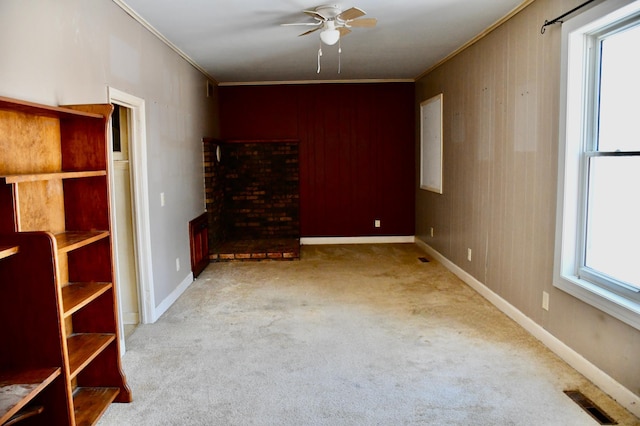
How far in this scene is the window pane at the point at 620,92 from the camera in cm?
256

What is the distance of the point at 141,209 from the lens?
384cm

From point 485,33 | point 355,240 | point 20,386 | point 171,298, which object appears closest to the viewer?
point 20,386

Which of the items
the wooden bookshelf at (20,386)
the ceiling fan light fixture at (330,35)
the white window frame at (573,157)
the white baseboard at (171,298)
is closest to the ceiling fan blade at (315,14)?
the ceiling fan light fixture at (330,35)

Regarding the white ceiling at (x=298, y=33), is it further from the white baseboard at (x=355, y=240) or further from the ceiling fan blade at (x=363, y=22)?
the white baseboard at (x=355, y=240)

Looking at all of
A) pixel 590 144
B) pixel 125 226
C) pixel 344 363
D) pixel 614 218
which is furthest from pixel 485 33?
pixel 125 226

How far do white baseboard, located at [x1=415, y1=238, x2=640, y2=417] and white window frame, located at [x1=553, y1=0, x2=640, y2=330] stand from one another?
1.26 ft

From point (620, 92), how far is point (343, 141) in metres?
4.77

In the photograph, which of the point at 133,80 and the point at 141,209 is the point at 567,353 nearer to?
the point at 141,209

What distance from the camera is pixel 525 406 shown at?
2.52 metres

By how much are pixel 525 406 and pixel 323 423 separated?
110 centimetres

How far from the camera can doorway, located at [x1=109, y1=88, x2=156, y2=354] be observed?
378 cm

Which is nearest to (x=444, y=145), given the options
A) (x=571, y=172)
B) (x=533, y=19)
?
(x=533, y=19)

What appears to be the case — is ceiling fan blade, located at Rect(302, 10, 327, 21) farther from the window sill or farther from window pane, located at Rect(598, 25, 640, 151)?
the window sill

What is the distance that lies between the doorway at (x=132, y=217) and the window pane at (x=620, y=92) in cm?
330
